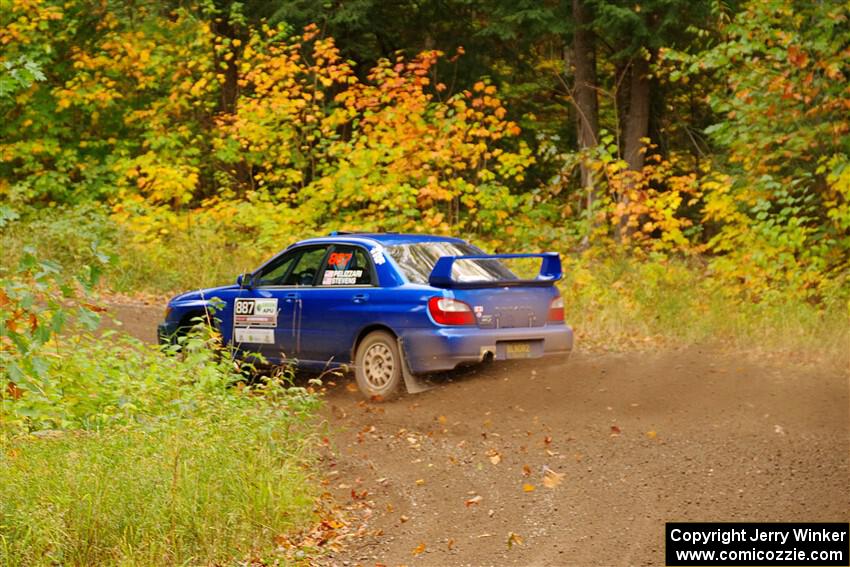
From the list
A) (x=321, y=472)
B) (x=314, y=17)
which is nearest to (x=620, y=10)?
Result: (x=314, y=17)

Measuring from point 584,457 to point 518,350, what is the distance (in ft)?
7.50

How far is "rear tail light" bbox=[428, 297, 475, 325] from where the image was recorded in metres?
10.8

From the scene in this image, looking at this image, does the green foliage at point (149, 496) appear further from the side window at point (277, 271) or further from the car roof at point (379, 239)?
the side window at point (277, 271)

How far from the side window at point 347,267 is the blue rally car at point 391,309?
10 mm

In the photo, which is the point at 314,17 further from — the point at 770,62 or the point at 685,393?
the point at 685,393

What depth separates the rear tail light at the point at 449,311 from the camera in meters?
10.8

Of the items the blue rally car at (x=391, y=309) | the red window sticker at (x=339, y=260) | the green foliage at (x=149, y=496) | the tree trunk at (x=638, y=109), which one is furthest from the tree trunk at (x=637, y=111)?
the green foliage at (x=149, y=496)

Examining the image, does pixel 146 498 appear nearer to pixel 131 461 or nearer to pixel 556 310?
pixel 131 461

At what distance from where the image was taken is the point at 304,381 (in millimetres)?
12594

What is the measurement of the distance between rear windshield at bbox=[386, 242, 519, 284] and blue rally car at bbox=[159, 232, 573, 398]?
13 mm

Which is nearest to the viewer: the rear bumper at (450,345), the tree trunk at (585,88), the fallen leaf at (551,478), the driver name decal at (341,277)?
the fallen leaf at (551,478)

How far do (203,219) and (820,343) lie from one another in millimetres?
11670

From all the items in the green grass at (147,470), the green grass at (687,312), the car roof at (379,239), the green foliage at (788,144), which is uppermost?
the green foliage at (788,144)

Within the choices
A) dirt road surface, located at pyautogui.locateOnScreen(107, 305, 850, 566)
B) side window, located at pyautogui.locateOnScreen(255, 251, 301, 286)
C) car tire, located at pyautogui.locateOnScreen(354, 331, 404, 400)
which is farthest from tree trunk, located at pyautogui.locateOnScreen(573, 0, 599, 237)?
car tire, located at pyautogui.locateOnScreen(354, 331, 404, 400)
